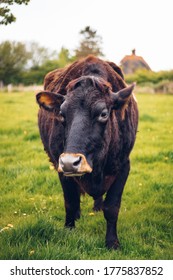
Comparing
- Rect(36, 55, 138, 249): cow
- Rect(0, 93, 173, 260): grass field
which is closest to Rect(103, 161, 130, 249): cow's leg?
Rect(36, 55, 138, 249): cow

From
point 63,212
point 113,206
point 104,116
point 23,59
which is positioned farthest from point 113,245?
point 23,59

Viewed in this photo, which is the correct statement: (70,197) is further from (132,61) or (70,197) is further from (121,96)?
(132,61)

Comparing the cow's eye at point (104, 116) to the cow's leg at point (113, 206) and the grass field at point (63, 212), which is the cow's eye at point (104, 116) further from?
the grass field at point (63, 212)

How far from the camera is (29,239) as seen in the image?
12.6 feet

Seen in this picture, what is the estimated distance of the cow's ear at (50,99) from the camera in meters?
3.79

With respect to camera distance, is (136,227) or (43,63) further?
(43,63)

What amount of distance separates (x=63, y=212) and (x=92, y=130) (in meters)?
2.20

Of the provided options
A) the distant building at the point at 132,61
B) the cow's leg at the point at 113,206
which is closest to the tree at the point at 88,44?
the distant building at the point at 132,61

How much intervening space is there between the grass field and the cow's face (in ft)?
3.28

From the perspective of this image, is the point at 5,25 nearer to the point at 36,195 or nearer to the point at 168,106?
the point at 36,195

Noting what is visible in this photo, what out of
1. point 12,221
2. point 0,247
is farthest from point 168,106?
point 0,247

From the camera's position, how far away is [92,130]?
3459mm

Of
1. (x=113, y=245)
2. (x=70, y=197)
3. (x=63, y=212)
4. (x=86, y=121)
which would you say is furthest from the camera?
(x=63, y=212)
